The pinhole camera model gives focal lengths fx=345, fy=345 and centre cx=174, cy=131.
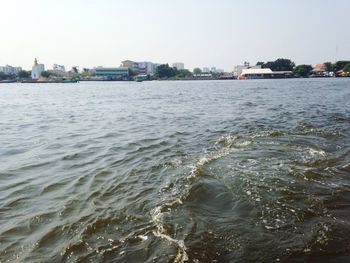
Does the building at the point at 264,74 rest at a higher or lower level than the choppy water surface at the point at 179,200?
lower

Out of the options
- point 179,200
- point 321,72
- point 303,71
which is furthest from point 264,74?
point 179,200

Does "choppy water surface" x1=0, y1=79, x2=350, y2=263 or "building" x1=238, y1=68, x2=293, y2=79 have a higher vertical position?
"choppy water surface" x1=0, y1=79, x2=350, y2=263

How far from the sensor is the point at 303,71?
604 feet

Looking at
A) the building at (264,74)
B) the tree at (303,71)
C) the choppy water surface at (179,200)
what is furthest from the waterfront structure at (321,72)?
the choppy water surface at (179,200)

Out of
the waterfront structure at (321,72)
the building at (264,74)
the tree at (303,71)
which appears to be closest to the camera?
the waterfront structure at (321,72)

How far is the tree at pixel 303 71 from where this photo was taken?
184 metres

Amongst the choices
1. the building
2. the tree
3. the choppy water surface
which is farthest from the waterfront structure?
the choppy water surface

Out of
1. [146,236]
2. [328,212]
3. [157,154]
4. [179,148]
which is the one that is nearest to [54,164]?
[157,154]

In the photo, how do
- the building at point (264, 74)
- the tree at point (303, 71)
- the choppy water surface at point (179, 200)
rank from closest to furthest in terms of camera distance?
the choppy water surface at point (179, 200)
the tree at point (303, 71)
the building at point (264, 74)

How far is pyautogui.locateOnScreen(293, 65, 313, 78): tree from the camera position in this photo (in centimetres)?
18400

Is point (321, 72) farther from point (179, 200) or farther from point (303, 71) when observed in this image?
point (179, 200)

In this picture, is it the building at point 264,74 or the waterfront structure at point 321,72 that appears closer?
the waterfront structure at point 321,72

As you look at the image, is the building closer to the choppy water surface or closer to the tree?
the tree

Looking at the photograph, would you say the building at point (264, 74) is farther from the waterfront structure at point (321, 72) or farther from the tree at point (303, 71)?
the waterfront structure at point (321, 72)
